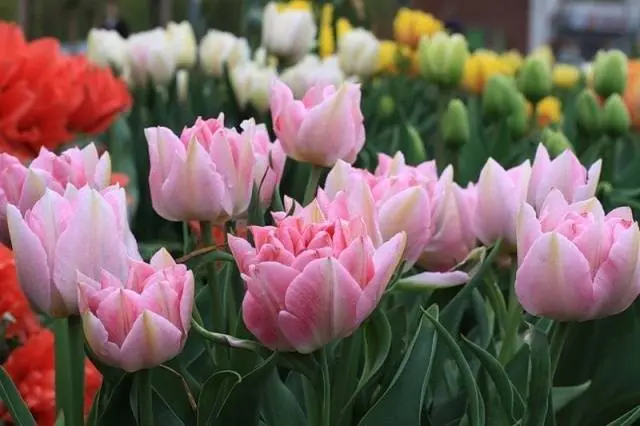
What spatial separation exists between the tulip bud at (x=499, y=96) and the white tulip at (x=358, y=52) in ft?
1.51

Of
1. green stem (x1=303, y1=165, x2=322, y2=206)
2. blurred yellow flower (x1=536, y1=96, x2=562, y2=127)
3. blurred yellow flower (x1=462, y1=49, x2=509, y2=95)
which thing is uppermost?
green stem (x1=303, y1=165, x2=322, y2=206)

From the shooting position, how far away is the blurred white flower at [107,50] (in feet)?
4.47

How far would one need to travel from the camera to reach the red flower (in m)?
0.55

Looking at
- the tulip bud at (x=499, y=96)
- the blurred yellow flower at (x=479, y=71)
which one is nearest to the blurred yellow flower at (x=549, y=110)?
the blurred yellow flower at (x=479, y=71)

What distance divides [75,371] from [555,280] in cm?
20

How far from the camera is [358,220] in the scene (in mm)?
360

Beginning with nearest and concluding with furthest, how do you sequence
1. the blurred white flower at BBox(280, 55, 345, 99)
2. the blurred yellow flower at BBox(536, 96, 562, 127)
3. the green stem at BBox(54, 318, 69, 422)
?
the green stem at BBox(54, 318, 69, 422) → the blurred white flower at BBox(280, 55, 345, 99) → the blurred yellow flower at BBox(536, 96, 562, 127)

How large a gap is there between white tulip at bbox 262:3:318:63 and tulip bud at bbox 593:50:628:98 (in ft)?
1.37

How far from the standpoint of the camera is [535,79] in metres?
1.14

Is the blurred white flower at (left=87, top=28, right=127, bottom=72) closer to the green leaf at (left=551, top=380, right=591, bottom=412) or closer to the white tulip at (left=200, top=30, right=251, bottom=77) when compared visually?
the white tulip at (left=200, top=30, right=251, bottom=77)

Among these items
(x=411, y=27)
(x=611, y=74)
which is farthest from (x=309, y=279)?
(x=411, y=27)

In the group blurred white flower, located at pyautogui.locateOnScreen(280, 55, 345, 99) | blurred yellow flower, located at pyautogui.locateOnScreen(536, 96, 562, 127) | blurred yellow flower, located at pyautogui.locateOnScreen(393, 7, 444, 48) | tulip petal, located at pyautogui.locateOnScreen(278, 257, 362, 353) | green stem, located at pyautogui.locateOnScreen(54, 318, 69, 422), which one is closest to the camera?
tulip petal, located at pyautogui.locateOnScreen(278, 257, 362, 353)

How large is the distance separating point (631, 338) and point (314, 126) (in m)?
→ 0.21

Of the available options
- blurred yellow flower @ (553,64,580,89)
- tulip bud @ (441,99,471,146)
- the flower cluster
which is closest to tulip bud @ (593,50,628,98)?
tulip bud @ (441,99,471,146)
